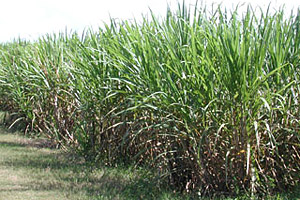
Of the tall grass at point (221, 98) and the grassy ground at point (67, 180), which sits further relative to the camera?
the grassy ground at point (67, 180)

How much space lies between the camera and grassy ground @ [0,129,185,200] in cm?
459

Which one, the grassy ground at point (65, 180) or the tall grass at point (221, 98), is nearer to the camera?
the tall grass at point (221, 98)

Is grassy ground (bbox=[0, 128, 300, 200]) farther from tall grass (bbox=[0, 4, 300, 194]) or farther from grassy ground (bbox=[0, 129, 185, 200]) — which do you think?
tall grass (bbox=[0, 4, 300, 194])

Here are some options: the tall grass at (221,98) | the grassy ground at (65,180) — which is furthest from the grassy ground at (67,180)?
the tall grass at (221,98)

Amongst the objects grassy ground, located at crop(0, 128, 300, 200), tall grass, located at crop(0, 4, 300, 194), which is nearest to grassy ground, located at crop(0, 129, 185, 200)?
grassy ground, located at crop(0, 128, 300, 200)

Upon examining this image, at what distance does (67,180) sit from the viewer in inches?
205

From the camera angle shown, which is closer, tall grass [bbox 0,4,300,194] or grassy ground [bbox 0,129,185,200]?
tall grass [bbox 0,4,300,194]

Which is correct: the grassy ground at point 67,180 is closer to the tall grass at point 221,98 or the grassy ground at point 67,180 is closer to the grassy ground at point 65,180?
the grassy ground at point 65,180

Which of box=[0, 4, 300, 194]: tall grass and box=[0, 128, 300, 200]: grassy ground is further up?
box=[0, 4, 300, 194]: tall grass

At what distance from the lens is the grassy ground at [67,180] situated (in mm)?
4559

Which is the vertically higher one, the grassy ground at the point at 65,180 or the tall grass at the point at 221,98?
the tall grass at the point at 221,98

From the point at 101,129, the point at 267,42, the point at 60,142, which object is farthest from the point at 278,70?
the point at 60,142

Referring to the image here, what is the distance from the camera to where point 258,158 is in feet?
13.7

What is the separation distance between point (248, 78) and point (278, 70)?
0.40 m
